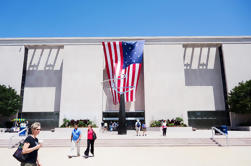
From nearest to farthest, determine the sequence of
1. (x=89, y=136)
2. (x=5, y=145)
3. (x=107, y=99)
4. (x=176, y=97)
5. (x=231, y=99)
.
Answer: (x=89, y=136)
(x=5, y=145)
(x=231, y=99)
(x=176, y=97)
(x=107, y=99)

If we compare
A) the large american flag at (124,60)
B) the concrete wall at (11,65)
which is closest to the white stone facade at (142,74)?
the concrete wall at (11,65)

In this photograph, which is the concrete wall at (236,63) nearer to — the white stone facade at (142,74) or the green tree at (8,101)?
the white stone facade at (142,74)

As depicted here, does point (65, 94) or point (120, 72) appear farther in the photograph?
point (65, 94)

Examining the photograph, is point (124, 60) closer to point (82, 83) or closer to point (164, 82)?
point (164, 82)

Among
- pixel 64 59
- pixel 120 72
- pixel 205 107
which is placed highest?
pixel 64 59

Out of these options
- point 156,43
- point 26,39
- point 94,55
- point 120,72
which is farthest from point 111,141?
point 26,39

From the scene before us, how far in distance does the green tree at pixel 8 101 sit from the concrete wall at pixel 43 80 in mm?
2314

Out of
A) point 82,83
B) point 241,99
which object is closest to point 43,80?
point 82,83

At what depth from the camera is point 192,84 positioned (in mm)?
27484

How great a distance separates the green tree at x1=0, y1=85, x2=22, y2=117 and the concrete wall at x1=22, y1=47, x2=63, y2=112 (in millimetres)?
2314

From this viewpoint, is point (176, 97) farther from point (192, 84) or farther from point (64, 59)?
point (64, 59)

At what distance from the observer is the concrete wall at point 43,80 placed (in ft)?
88.1

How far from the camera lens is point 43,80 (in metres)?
27.7

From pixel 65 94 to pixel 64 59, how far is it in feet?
17.4
